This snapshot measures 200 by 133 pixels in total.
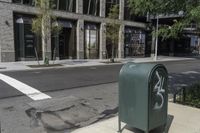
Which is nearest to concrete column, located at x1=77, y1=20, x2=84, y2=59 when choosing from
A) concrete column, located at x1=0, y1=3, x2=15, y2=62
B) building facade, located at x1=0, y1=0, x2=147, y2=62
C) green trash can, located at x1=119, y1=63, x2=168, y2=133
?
Answer: building facade, located at x1=0, y1=0, x2=147, y2=62

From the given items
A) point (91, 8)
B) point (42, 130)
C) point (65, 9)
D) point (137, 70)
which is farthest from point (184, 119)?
point (91, 8)

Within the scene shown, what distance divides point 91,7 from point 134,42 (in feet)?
27.7

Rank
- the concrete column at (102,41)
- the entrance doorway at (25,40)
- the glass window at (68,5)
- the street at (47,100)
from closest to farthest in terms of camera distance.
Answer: the street at (47,100), the entrance doorway at (25,40), the glass window at (68,5), the concrete column at (102,41)

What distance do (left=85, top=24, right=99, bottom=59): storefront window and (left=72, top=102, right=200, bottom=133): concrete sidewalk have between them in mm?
21700

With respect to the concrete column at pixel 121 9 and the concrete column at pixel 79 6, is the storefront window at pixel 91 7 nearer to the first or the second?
the concrete column at pixel 79 6

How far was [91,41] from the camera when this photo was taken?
28.0m

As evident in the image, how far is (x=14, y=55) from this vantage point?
71.4ft

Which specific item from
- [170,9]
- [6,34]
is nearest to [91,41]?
[6,34]

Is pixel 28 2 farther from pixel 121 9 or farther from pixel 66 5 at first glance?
pixel 121 9

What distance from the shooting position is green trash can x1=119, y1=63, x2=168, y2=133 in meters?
4.51

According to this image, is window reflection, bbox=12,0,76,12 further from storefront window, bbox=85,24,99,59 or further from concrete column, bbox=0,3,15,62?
concrete column, bbox=0,3,15,62

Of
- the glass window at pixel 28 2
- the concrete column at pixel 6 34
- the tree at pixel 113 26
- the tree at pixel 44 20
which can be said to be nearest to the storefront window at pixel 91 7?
the tree at pixel 113 26

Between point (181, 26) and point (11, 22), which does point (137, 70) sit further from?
point (11, 22)

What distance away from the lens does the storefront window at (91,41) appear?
27.7m
